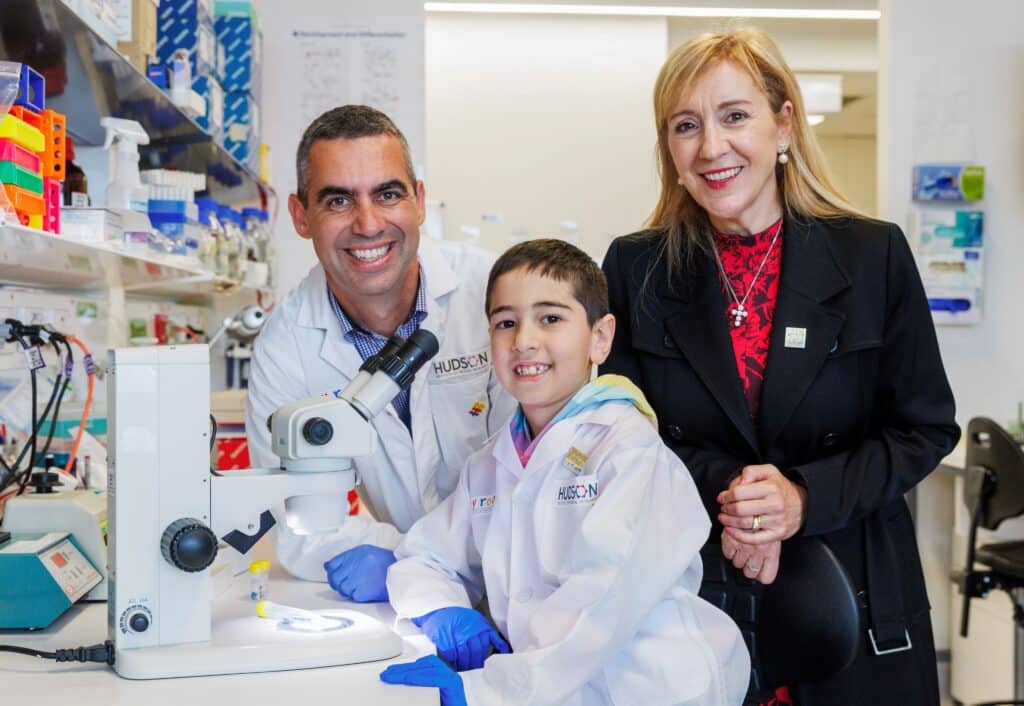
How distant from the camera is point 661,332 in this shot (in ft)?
5.46

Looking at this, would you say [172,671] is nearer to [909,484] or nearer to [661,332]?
[661,332]

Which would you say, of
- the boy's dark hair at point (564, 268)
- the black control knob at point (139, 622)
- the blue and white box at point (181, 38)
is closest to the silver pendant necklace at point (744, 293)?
the boy's dark hair at point (564, 268)

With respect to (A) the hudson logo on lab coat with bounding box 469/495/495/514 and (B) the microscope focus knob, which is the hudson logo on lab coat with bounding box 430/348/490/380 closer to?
(A) the hudson logo on lab coat with bounding box 469/495/495/514

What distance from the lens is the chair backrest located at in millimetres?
2943

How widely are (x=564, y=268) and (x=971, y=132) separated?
9.75 feet

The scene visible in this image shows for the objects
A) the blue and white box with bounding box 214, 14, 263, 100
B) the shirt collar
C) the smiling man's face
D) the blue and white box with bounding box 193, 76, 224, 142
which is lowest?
the shirt collar

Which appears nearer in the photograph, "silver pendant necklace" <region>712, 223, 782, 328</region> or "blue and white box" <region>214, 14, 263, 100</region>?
"silver pendant necklace" <region>712, 223, 782, 328</region>

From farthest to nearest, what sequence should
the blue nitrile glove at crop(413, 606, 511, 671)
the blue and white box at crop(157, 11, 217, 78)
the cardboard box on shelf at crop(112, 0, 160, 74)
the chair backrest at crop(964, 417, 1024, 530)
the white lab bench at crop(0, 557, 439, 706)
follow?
the chair backrest at crop(964, 417, 1024, 530), the blue and white box at crop(157, 11, 217, 78), the cardboard box on shelf at crop(112, 0, 160, 74), the blue nitrile glove at crop(413, 606, 511, 671), the white lab bench at crop(0, 557, 439, 706)

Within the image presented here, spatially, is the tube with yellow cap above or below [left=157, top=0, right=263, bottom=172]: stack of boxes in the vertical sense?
below

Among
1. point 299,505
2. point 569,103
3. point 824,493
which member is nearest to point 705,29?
point 824,493

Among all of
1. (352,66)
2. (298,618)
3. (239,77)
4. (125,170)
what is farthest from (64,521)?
(352,66)

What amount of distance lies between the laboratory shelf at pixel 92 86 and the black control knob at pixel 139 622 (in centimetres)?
90

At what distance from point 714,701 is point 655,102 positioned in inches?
37.8

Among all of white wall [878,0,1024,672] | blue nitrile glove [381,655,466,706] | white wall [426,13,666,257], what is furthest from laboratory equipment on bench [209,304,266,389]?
white wall [878,0,1024,672]
